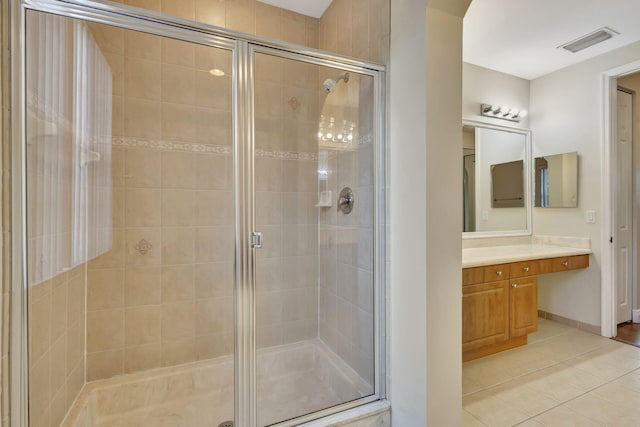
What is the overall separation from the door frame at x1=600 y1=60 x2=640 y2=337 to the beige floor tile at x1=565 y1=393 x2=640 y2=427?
1.30 m

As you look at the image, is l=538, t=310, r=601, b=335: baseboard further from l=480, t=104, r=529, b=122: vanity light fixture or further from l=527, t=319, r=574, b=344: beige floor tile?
l=480, t=104, r=529, b=122: vanity light fixture

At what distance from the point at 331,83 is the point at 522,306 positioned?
2390mm

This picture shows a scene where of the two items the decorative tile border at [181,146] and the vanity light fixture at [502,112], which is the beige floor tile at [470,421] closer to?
the decorative tile border at [181,146]

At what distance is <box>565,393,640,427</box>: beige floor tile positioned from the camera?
164 cm

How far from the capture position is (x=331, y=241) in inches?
80.7

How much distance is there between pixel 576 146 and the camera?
294cm

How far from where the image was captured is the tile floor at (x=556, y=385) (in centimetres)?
169

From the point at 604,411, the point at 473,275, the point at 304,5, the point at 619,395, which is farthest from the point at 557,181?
the point at 304,5

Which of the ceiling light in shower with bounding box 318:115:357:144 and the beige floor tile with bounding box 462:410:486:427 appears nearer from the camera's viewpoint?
the beige floor tile with bounding box 462:410:486:427

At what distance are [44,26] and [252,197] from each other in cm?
106

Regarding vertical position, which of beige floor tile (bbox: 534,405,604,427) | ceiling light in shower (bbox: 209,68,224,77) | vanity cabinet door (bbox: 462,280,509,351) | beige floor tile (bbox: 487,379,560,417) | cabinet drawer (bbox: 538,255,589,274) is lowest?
beige floor tile (bbox: 487,379,560,417)

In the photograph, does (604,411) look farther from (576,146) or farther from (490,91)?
(490,91)

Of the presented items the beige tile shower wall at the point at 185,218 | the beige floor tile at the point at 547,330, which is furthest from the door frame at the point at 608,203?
the beige tile shower wall at the point at 185,218

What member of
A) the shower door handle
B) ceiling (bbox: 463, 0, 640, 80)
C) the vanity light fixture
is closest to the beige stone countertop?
the vanity light fixture
